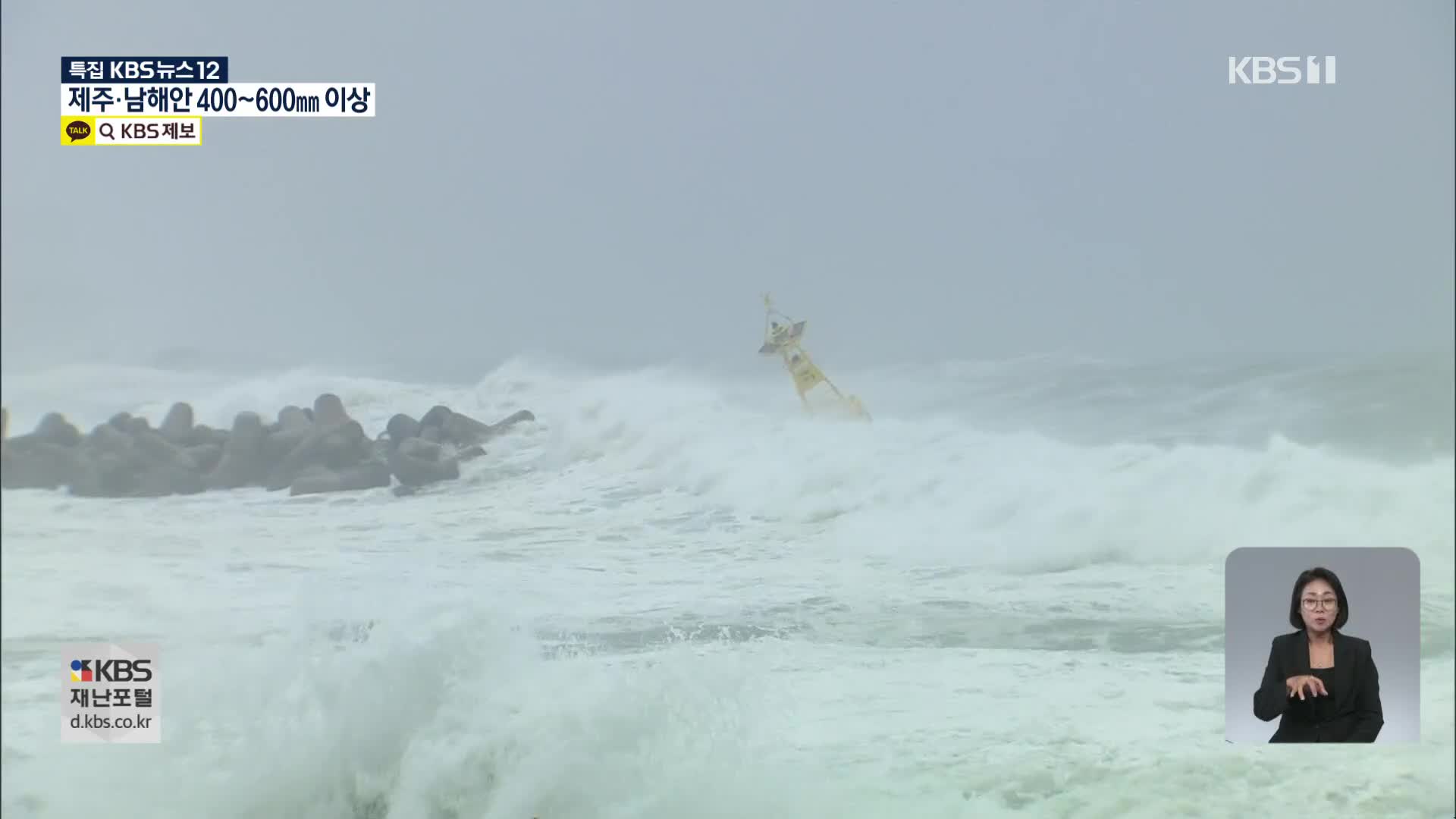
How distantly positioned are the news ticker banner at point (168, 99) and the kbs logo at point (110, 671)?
4.11 feet

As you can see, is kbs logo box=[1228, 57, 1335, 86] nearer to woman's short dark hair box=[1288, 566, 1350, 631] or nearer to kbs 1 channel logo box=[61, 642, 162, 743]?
woman's short dark hair box=[1288, 566, 1350, 631]

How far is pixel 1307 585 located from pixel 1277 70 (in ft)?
4.20

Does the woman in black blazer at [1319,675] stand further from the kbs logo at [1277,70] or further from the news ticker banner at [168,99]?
the news ticker banner at [168,99]

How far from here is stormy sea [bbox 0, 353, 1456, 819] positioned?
2.55 metres

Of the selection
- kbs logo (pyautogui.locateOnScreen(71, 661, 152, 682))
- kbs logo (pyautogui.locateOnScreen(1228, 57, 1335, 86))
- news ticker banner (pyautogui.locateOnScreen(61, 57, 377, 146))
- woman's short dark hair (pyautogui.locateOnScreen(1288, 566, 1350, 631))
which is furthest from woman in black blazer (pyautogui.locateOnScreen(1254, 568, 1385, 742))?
kbs logo (pyautogui.locateOnScreen(71, 661, 152, 682))

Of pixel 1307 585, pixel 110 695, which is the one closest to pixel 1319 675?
pixel 1307 585

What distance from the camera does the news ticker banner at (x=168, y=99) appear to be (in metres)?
2.60

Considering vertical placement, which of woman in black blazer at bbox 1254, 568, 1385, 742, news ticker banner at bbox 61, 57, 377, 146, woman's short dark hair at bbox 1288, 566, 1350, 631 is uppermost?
news ticker banner at bbox 61, 57, 377, 146

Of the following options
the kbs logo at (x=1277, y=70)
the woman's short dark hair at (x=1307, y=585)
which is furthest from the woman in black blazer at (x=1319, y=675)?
the kbs logo at (x=1277, y=70)

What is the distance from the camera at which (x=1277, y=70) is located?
2.68 meters

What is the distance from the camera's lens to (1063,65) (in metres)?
2.68

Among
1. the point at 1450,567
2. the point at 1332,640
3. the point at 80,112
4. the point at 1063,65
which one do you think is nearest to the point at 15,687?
the point at 80,112

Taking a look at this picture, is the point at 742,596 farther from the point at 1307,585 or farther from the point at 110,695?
the point at 110,695

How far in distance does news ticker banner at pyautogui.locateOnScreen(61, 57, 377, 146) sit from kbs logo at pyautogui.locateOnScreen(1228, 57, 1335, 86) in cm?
214
